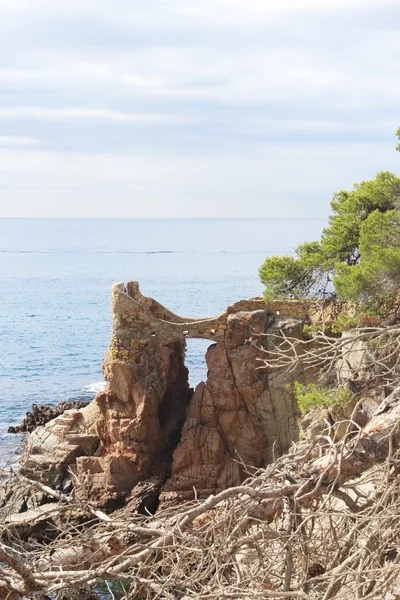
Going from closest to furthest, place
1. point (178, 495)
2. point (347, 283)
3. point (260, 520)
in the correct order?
point (260, 520), point (347, 283), point (178, 495)

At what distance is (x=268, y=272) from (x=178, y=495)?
22.0ft

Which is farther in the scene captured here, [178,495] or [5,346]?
[5,346]

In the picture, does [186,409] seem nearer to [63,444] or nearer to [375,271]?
[63,444]

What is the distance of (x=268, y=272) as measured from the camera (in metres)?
26.3

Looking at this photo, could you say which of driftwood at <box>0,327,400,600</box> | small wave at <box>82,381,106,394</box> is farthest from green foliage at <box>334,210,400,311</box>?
small wave at <box>82,381,106,394</box>

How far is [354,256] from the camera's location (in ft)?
83.0

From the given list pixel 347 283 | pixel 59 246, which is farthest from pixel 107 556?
pixel 59 246

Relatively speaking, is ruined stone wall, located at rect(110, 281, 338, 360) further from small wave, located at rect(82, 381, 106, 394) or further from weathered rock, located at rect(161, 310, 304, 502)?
small wave, located at rect(82, 381, 106, 394)

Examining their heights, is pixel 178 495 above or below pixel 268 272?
below

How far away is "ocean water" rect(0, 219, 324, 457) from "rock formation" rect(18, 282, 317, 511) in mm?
4506

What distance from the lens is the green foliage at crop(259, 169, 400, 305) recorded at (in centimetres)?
2161

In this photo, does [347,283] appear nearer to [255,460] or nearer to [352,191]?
[352,191]

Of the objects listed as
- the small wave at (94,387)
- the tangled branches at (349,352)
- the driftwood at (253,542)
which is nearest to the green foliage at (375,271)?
the tangled branches at (349,352)

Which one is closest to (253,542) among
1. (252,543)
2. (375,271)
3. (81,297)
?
(252,543)
